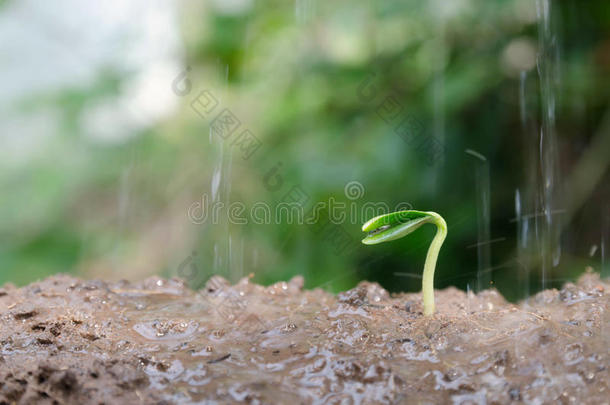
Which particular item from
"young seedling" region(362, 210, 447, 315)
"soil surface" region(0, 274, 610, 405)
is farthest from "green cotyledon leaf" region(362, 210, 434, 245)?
"soil surface" region(0, 274, 610, 405)

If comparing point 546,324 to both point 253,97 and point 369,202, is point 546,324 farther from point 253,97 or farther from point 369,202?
point 253,97

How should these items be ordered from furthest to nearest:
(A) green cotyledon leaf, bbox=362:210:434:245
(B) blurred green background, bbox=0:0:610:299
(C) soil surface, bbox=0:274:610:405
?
(B) blurred green background, bbox=0:0:610:299, (A) green cotyledon leaf, bbox=362:210:434:245, (C) soil surface, bbox=0:274:610:405

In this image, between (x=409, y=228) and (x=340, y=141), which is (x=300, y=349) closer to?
(x=409, y=228)

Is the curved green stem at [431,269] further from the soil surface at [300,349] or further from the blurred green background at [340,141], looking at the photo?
the blurred green background at [340,141]

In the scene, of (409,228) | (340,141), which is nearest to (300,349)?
(409,228)

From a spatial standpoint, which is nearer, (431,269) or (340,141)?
(431,269)

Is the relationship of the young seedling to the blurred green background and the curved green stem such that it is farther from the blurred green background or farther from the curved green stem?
the blurred green background
